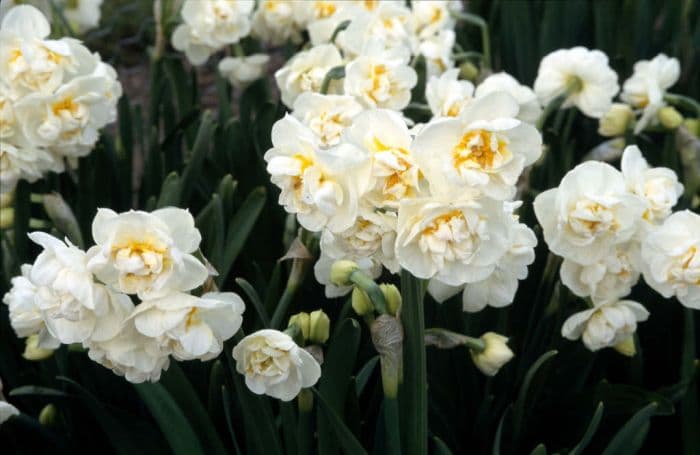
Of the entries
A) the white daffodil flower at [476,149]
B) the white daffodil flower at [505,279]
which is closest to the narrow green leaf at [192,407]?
the white daffodil flower at [505,279]

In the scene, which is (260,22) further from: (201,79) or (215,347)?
(201,79)

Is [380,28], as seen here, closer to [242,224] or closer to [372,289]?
[242,224]

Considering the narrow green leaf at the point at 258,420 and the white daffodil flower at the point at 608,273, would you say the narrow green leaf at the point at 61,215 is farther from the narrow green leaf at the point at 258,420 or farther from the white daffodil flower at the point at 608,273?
the white daffodil flower at the point at 608,273

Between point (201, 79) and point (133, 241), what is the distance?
Answer: 10.8ft

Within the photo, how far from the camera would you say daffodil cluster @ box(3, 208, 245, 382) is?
1.00m

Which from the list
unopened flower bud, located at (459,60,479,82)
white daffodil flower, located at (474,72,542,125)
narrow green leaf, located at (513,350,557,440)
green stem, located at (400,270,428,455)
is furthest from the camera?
unopened flower bud, located at (459,60,479,82)

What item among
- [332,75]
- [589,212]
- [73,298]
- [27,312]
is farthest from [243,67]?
[73,298]

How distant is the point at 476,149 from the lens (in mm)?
981

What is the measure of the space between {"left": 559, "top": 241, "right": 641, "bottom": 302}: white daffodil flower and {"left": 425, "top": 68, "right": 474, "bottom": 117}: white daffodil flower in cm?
30

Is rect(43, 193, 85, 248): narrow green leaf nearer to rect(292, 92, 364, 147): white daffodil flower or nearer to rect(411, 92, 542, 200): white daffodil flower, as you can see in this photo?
rect(292, 92, 364, 147): white daffodil flower

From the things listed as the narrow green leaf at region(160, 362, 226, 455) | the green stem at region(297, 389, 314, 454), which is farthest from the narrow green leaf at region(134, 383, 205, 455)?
the green stem at region(297, 389, 314, 454)

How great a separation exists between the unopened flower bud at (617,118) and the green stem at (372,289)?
96 cm

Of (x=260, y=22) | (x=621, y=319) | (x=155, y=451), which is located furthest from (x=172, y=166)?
(x=621, y=319)

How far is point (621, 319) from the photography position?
1.36 metres
